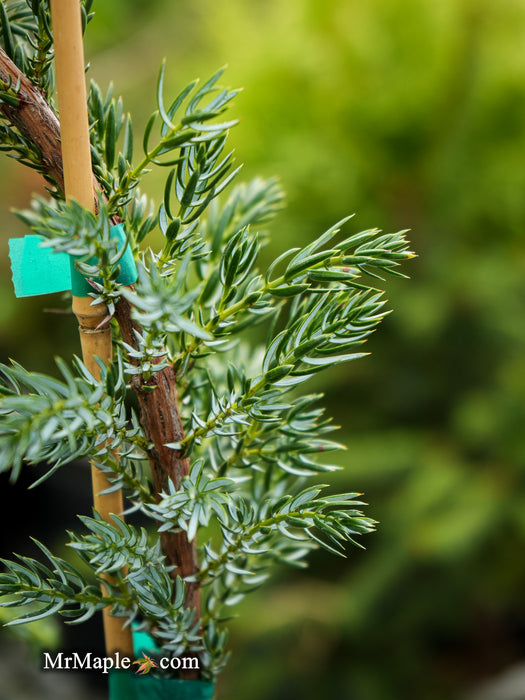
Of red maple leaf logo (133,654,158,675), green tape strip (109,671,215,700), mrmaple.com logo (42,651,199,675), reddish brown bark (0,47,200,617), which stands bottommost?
green tape strip (109,671,215,700)

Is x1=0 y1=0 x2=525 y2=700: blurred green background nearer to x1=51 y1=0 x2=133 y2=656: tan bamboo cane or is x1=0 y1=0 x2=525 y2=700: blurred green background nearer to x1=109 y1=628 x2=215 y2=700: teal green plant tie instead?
x1=109 y1=628 x2=215 y2=700: teal green plant tie

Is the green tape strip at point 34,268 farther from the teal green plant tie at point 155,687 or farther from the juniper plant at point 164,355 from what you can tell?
the teal green plant tie at point 155,687

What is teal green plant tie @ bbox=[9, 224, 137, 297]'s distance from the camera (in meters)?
0.22

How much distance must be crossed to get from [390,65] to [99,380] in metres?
0.94

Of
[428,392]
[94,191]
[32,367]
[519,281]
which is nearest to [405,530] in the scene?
[428,392]

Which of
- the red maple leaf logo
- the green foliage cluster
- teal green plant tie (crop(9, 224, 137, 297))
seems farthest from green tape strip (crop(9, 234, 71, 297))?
the green foliage cluster

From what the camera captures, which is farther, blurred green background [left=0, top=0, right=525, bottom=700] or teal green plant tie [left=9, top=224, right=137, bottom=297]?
blurred green background [left=0, top=0, right=525, bottom=700]

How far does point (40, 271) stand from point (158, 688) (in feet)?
0.67

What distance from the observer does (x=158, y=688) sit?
28 centimetres

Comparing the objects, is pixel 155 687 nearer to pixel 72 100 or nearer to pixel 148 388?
pixel 148 388

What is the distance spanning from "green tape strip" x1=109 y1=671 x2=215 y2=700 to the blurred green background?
631mm

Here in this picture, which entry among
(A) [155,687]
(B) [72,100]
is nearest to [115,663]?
(A) [155,687]

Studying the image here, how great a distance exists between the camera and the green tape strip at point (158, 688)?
0.93 ft

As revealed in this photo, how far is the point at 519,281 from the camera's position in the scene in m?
0.97
